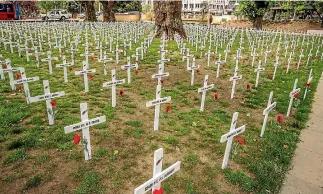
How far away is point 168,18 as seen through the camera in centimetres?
1761

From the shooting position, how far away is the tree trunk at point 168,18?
1723 centimetres

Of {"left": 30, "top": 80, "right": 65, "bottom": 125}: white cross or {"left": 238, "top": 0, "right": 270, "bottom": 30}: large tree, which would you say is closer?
{"left": 30, "top": 80, "right": 65, "bottom": 125}: white cross

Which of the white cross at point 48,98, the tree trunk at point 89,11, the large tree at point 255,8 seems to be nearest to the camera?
the white cross at point 48,98

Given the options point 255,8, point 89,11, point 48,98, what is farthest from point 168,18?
point 89,11

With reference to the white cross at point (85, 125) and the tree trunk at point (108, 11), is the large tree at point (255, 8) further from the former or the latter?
the white cross at point (85, 125)

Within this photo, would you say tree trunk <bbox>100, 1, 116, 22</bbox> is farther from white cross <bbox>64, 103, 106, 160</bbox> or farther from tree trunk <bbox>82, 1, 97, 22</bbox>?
white cross <bbox>64, 103, 106, 160</bbox>

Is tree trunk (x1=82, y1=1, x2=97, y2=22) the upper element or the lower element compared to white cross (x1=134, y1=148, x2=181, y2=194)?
upper

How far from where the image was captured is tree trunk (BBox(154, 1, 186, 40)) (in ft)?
56.5

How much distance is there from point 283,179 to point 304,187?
28 cm

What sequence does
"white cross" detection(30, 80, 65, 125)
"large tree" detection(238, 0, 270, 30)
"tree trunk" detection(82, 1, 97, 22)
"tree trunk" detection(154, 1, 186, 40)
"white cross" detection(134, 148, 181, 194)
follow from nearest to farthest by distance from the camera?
"white cross" detection(134, 148, 181, 194) < "white cross" detection(30, 80, 65, 125) < "tree trunk" detection(154, 1, 186, 40) < "large tree" detection(238, 0, 270, 30) < "tree trunk" detection(82, 1, 97, 22)

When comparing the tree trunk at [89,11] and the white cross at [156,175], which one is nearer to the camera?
the white cross at [156,175]

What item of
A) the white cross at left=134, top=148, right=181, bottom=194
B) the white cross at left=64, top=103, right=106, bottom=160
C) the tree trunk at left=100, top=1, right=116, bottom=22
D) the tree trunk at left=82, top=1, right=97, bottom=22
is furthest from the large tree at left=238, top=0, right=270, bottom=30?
the white cross at left=134, top=148, right=181, bottom=194

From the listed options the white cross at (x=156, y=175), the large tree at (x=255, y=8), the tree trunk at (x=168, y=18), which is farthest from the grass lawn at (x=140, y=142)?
the large tree at (x=255, y=8)

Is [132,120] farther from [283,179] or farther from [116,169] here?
[283,179]
